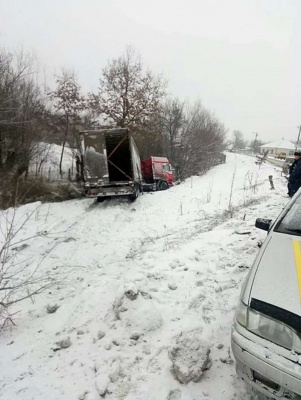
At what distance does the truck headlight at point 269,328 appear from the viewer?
176cm

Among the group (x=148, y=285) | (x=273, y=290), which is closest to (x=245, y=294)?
(x=273, y=290)

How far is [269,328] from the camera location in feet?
6.13

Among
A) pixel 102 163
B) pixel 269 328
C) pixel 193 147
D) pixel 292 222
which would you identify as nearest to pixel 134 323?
pixel 269 328

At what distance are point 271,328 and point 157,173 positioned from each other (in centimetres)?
1840

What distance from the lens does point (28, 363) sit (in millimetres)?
2936

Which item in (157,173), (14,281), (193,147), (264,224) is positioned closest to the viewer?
(264,224)

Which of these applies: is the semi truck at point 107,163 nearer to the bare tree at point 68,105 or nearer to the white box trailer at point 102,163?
the white box trailer at point 102,163

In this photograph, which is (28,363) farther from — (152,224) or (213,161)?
(213,161)

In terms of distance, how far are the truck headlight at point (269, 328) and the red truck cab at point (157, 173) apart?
17888mm

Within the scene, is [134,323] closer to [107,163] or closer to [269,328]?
[269,328]

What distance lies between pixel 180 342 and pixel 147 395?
0.58 metres

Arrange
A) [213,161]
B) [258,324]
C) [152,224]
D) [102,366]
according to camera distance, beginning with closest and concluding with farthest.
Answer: [258,324]
[102,366]
[152,224]
[213,161]

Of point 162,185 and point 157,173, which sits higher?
point 157,173

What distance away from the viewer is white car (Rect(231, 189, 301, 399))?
1.72 meters
